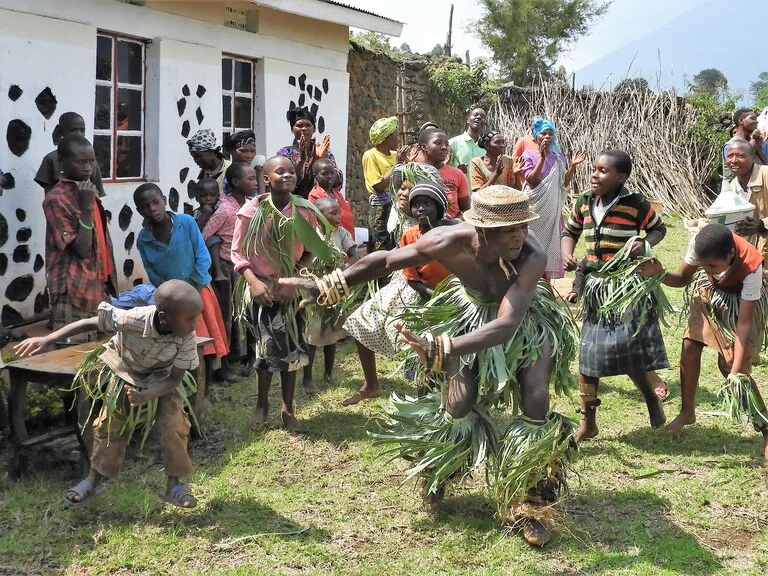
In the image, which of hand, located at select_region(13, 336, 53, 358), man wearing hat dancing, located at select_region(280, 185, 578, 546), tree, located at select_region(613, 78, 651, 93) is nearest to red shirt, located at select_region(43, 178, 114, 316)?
hand, located at select_region(13, 336, 53, 358)

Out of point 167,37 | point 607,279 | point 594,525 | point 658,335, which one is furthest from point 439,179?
point 167,37

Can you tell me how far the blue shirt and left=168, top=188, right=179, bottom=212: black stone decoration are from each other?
2627 millimetres

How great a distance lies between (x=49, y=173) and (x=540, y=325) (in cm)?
369

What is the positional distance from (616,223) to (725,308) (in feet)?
2.65

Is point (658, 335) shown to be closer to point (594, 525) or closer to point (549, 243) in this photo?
point (594, 525)

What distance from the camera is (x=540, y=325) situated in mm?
4141

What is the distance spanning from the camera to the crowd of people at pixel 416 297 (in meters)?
3.97

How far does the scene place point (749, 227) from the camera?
19.6ft

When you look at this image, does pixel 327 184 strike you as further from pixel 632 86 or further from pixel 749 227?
pixel 632 86

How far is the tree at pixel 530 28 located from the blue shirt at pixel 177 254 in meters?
39.4

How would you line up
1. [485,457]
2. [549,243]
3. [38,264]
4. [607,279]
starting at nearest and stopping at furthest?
[485,457] < [607,279] < [38,264] < [549,243]

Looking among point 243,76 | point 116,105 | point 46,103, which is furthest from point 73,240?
point 243,76

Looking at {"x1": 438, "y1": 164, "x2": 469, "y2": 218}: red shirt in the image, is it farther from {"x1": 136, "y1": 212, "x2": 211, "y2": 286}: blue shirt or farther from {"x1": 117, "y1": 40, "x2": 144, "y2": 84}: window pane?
{"x1": 117, "y1": 40, "x2": 144, "y2": 84}: window pane

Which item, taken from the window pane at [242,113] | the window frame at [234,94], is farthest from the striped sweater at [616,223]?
the window pane at [242,113]
